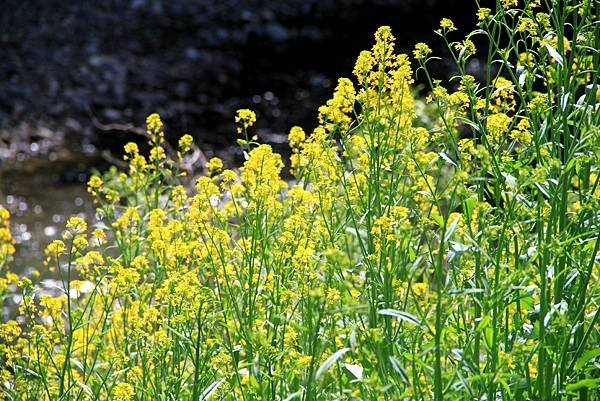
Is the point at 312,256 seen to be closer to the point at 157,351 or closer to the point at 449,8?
the point at 157,351

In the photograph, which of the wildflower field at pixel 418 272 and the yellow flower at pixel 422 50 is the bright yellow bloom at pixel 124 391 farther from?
the yellow flower at pixel 422 50

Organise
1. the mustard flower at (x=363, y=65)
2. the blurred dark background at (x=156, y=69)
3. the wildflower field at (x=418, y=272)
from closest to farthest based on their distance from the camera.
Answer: the wildflower field at (x=418, y=272), the mustard flower at (x=363, y=65), the blurred dark background at (x=156, y=69)

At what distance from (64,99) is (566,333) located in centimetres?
824

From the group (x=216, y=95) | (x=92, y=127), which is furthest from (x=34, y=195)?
(x=216, y=95)

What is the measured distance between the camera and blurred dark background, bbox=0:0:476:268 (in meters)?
9.02

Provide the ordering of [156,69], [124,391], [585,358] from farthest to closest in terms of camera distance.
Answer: [156,69] → [124,391] → [585,358]

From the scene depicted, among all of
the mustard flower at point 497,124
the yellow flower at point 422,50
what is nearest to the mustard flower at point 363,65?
the yellow flower at point 422,50

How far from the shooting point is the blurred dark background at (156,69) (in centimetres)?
902

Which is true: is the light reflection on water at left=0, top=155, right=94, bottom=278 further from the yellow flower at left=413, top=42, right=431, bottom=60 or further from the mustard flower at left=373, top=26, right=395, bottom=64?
the yellow flower at left=413, top=42, right=431, bottom=60

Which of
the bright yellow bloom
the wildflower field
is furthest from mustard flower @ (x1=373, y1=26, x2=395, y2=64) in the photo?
the bright yellow bloom

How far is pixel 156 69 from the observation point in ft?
34.3

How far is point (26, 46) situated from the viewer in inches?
417

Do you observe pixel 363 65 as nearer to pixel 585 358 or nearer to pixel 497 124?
pixel 497 124

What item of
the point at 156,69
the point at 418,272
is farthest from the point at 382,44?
the point at 156,69
